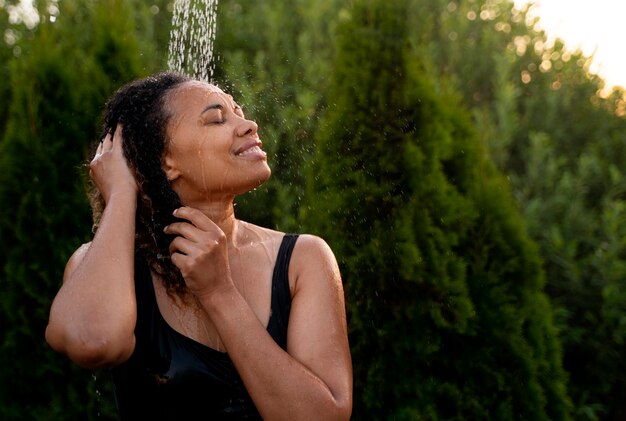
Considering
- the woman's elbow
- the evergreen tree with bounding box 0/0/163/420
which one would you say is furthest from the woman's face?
the evergreen tree with bounding box 0/0/163/420

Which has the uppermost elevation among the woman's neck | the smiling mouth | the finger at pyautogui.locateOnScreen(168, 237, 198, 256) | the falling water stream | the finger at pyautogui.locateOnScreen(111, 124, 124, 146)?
the falling water stream

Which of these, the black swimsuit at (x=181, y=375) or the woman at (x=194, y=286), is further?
the black swimsuit at (x=181, y=375)

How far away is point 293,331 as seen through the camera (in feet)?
7.84

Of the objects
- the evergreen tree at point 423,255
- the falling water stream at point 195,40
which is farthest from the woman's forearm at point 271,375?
the falling water stream at point 195,40

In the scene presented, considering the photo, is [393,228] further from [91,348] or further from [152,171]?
[91,348]

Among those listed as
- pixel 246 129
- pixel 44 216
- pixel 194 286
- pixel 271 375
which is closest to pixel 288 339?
pixel 271 375

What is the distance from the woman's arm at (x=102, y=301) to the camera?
7.39 ft

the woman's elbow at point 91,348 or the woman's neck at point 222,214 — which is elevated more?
the woman's neck at point 222,214

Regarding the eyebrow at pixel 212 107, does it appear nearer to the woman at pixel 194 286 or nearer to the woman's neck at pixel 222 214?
the woman at pixel 194 286

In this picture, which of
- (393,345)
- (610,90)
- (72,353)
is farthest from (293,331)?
(610,90)

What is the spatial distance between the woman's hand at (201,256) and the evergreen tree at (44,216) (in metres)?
2.35

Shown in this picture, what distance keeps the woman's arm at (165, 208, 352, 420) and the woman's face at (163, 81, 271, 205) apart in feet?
0.56

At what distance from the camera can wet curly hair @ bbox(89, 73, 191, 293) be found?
2.62 metres

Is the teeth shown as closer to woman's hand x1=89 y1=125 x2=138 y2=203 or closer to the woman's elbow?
woman's hand x1=89 y1=125 x2=138 y2=203
